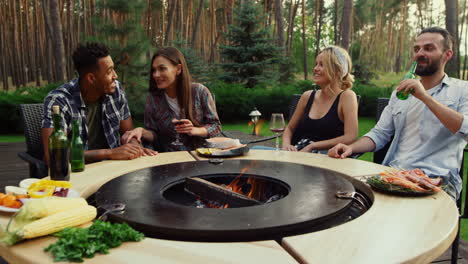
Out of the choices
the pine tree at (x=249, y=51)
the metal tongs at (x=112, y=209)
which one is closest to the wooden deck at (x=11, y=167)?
the metal tongs at (x=112, y=209)

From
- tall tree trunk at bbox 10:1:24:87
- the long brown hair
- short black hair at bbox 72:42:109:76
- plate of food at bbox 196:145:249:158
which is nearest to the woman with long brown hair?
the long brown hair

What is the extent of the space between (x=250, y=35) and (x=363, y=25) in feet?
64.8

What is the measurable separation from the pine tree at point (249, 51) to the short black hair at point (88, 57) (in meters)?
8.71

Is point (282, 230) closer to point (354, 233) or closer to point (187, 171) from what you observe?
point (354, 233)

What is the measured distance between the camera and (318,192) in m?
1.41

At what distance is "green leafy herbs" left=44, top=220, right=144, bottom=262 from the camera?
35.1 inches

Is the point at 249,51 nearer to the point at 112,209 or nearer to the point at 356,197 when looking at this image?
the point at 356,197

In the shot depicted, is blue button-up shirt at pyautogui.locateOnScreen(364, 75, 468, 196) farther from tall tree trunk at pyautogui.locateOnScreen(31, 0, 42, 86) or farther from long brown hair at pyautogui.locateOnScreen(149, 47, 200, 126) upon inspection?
tall tree trunk at pyautogui.locateOnScreen(31, 0, 42, 86)

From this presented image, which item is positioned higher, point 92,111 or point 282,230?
point 92,111

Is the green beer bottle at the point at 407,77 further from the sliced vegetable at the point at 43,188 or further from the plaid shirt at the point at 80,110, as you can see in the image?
the plaid shirt at the point at 80,110

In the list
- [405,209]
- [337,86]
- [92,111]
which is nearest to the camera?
[405,209]

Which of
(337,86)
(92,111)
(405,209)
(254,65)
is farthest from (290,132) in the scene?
(254,65)

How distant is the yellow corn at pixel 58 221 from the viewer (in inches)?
38.1

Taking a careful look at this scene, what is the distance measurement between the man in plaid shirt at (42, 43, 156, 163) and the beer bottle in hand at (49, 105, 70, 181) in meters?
0.43
